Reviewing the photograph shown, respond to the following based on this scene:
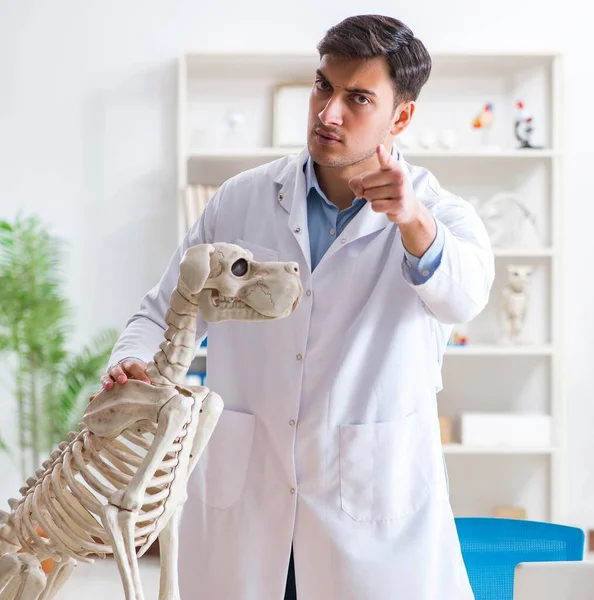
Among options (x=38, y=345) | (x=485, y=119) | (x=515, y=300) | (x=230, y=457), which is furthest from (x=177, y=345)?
(x=485, y=119)

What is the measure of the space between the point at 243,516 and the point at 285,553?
10 cm

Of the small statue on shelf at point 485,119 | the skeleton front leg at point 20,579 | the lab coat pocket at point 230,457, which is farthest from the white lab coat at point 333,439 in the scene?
the small statue on shelf at point 485,119

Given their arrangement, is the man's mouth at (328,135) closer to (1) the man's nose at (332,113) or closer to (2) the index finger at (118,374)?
(1) the man's nose at (332,113)

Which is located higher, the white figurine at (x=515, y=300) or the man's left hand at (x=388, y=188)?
the man's left hand at (x=388, y=188)

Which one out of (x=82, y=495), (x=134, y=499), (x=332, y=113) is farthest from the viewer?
(x=332, y=113)

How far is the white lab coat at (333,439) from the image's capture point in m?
1.60

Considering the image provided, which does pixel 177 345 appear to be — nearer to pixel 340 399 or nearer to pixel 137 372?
pixel 137 372

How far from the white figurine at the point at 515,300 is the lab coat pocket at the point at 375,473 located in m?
2.42

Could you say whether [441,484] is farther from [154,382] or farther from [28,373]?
[28,373]

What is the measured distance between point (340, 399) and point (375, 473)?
0.13 metres

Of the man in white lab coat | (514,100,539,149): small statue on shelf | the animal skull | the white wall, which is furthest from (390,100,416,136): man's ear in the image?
the white wall

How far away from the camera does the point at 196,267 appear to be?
1334 millimetres

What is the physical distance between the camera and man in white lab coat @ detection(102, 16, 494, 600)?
1.60 m

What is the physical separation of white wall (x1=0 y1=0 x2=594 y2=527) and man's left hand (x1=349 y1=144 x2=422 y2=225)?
9.51 ft
